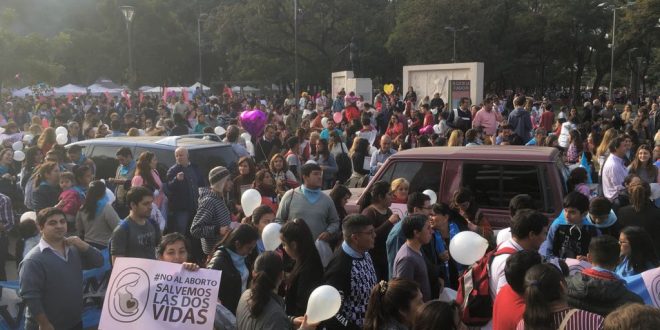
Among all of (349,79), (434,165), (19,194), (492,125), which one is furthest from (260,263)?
(349,79)

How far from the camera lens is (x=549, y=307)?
3404 mm

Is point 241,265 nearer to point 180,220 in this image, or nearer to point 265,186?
point 265,186

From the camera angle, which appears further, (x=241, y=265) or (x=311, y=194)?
(x=311, y=194)

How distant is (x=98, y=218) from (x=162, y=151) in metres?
2.71

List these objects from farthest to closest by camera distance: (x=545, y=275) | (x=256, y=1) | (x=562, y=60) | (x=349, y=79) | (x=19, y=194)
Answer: (x=562, y=60) → (x=256, y=1) → (x=349, y=79) → (x=19, y=194) → (x=545, y=275)

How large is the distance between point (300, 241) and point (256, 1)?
42.3 metres

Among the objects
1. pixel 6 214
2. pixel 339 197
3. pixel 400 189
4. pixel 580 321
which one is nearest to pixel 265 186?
pixel 339 197

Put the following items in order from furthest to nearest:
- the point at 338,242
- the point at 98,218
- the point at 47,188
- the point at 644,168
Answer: the point at 644,168, the point at 47,188, the point at 98,218, the point at 338,242

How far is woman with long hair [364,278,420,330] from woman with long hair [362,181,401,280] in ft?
7.67

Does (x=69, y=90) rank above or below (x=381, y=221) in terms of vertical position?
above

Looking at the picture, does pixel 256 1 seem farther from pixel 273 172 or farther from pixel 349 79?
pixel 273 172

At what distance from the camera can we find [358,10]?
47.6 m

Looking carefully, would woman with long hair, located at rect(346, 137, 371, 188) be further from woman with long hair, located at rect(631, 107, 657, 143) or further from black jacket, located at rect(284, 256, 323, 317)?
woman with long hair, located at rect(631, 107, 657, 143)

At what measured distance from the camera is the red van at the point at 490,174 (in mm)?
6758
